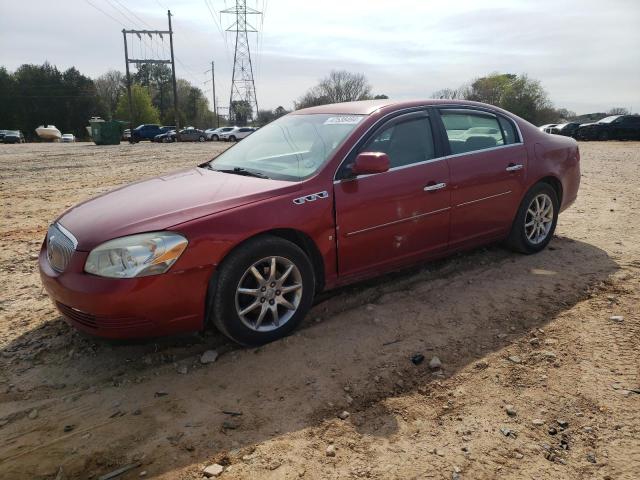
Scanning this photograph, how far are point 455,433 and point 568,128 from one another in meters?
35.1

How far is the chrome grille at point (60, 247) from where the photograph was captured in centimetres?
301

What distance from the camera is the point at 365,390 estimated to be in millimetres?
2773

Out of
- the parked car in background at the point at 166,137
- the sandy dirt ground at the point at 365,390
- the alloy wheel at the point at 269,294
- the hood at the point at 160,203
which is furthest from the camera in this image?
the parked car in background at the point at 166,137

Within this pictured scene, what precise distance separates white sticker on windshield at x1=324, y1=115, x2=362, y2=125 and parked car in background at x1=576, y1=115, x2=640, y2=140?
31.2m

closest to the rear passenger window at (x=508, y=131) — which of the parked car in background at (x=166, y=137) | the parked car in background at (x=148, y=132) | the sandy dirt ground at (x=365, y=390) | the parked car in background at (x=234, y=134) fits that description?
the sandy dirt ground at (x=365, y=390)

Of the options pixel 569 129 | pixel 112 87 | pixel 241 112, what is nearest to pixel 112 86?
pixel 112 87

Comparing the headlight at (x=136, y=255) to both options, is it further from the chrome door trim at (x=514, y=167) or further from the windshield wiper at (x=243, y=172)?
the chrome door trim at (x=514, y=167)

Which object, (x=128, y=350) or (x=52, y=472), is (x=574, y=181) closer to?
(x=128, y=350)

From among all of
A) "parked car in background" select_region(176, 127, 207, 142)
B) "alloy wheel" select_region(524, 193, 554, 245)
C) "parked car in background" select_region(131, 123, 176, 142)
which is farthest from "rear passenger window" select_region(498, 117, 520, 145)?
"parked car in background" select_region(131, 123, 176, 142)

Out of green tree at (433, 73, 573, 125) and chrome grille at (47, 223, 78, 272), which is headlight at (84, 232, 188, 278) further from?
green tree at (433, 73, 573, 125)

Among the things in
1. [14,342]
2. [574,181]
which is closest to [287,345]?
[14,342]

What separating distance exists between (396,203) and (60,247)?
7.76 ft

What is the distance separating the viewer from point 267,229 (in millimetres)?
3145

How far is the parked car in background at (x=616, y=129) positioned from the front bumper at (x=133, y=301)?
32.8m
